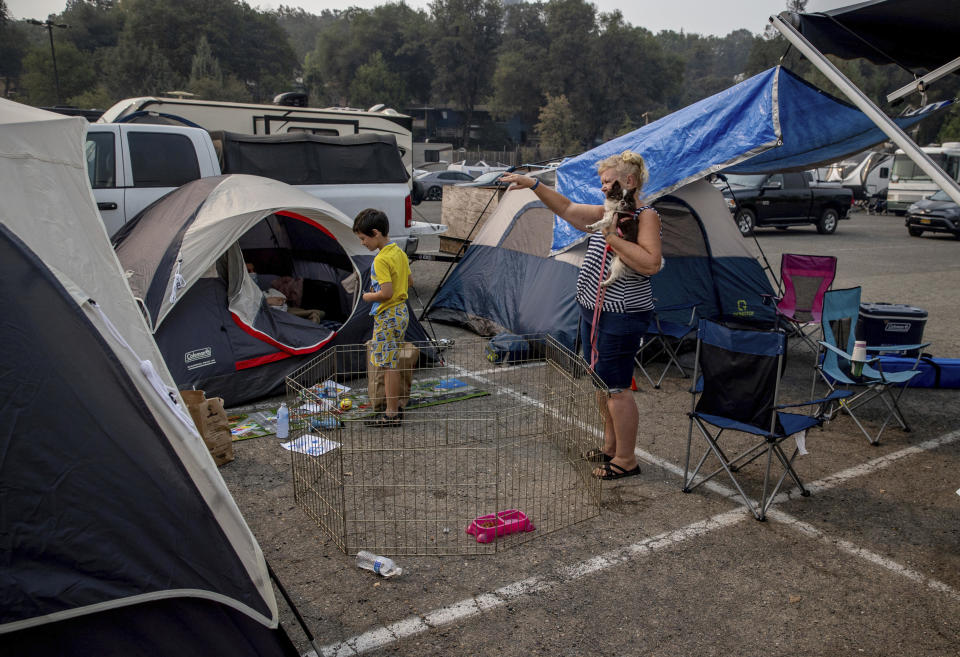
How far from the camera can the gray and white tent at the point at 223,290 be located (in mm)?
5660

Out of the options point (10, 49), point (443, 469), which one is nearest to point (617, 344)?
point (443, 469)

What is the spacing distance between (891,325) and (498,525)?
4459mm

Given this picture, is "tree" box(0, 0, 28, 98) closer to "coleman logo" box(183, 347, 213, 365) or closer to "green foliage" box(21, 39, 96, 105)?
"green foliage" box(21, 39, 96, 105)

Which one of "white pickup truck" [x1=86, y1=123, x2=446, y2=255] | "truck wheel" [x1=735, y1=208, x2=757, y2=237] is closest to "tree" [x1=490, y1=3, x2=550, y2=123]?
"truck wheel" [x1=735, y1=208, x2=757, y2=237]

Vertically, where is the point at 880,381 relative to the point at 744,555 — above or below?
above

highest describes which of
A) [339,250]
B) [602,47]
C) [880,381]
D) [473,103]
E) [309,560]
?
[602,47]

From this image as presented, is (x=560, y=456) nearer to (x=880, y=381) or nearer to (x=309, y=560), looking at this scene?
(x=309, y=560)

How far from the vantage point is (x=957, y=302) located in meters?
10.5

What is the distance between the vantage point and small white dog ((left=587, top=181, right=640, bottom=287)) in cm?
426

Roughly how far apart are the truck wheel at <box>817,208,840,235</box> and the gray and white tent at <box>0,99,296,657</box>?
19.5 meters

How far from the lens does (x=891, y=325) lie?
6438mm

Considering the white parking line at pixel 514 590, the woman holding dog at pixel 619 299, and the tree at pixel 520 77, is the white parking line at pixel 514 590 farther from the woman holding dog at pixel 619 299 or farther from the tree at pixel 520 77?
the tree at pixel 520 77

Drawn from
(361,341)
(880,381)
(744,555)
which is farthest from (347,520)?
(880,381)

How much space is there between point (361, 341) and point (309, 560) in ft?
10.4
